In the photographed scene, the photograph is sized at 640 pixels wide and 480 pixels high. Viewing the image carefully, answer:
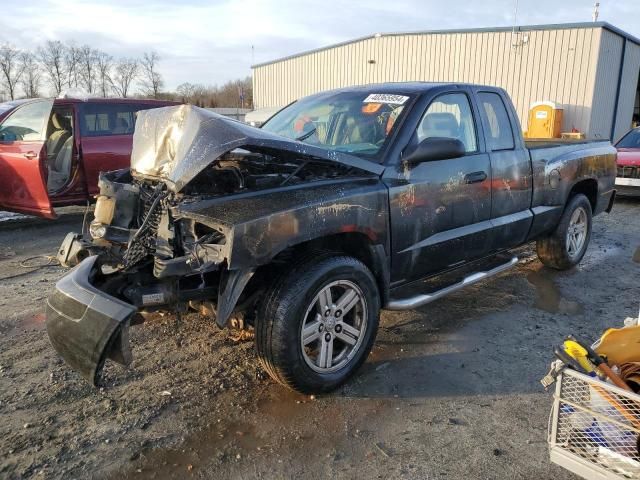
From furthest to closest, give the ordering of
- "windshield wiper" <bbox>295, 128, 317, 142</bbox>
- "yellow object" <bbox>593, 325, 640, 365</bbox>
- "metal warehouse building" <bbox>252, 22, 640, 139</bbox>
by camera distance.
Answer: "metal warehouse building" <bbox>252, 22, 640, 139</bbox>, "windshield wiper" <bbox>295, 128, 317, 142</bbox>, "yellow object" <bbox>593, 325, 640, 365</bbox>

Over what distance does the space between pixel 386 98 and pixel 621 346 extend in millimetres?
2478

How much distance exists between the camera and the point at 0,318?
13.8 feet

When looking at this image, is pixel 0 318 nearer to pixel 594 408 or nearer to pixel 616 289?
pixel 594 408

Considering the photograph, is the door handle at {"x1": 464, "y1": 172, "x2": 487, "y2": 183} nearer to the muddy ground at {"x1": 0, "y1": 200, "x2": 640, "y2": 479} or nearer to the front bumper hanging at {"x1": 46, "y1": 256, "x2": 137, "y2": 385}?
the muddy ground at {"x1": 0, "y1": 200, "x2": 640, "y2": 479}

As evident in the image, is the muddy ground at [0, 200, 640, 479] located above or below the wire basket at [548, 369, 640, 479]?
below

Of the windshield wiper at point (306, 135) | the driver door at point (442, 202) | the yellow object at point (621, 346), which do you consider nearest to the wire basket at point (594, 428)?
the yellow object at point (621, 346)

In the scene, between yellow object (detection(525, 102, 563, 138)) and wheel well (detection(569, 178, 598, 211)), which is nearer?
wheel well (detection(569, 178, 598, 211))

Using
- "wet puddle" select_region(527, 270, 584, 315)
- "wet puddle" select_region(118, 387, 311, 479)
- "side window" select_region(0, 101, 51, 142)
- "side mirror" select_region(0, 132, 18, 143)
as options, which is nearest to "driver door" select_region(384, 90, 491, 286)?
"wet puddle" select_region(527, 270, 584, 315)

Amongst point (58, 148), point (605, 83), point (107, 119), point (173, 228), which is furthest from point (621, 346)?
point (605, 83)

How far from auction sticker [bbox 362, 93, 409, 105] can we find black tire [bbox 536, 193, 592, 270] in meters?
2.67

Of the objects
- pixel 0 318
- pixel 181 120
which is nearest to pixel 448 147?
pixel 181 120

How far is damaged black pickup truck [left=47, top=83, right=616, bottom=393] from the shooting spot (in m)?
2.77

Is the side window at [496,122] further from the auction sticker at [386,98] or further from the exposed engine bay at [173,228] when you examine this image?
the exposed engine bay at [173,228]

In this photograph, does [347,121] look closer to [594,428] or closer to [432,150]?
[432,150]
